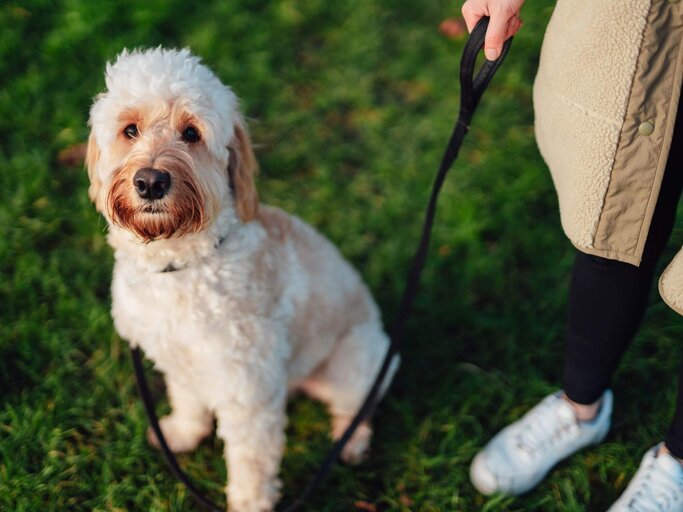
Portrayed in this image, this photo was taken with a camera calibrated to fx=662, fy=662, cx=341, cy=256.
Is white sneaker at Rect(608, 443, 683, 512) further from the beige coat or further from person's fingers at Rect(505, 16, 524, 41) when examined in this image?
person's fingers at Rect(505, 16, 524, 41)

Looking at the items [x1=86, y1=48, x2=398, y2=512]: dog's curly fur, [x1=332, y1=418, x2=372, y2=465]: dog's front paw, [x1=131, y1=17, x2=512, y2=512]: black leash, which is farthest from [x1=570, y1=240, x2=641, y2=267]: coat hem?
[x1=332, y1=418, x2=372, y2=465]: dog's front paw

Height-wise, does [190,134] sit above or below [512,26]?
below

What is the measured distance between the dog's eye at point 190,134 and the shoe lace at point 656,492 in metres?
2.13

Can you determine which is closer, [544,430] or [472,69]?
[472,69]

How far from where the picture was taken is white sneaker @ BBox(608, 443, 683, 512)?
98.6 inches

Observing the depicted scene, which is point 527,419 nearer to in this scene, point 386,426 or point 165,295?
point 386,426

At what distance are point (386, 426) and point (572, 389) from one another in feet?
3.00

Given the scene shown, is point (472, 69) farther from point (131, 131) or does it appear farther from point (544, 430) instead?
point (544, 430)

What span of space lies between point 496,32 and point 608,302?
3.32 feet

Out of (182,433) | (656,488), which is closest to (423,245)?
(656,488)

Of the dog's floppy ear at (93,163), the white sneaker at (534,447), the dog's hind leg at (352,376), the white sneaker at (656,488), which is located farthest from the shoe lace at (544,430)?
the dog's floppy ear at (93,163)

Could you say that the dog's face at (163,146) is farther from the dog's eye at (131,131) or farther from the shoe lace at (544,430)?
the shoe lace at (544,430)

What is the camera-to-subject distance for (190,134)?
2.33m

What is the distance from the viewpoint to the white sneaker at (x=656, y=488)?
2.50m
